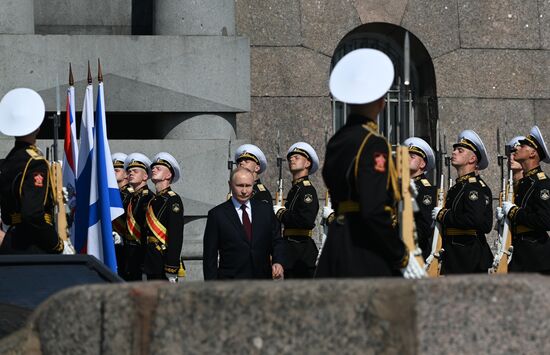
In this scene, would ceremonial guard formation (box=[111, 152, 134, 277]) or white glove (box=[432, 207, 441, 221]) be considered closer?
white glove (box=[432, 207, 441, 221])

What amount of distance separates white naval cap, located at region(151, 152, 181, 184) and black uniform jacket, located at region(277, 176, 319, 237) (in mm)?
1056

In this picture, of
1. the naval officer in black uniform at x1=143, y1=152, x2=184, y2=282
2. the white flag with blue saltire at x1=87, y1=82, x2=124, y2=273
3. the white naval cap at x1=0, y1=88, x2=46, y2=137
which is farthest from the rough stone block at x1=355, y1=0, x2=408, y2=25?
the white naval cap at x1=0, y1=88, x2=46, y2=137

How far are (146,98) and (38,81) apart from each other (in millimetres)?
1078

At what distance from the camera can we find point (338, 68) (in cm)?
639

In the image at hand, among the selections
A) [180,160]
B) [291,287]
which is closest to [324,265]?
[291,287]

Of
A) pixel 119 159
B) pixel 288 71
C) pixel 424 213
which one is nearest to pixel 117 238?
pixel 119 159

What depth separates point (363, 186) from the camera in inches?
239

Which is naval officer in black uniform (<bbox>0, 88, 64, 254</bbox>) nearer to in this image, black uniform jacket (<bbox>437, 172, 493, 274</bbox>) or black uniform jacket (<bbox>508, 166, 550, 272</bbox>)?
black uniform jacket (<bbox>437, 172, 493, 274</bbox>)

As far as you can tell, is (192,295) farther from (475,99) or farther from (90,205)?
(475,99)

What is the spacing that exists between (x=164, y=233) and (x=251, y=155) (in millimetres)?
1289

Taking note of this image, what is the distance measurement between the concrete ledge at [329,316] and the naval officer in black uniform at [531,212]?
685cm

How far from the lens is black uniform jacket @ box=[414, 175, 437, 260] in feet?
39.6

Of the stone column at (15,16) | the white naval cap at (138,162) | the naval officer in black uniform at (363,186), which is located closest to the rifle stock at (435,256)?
the white naval cap at (138,162)

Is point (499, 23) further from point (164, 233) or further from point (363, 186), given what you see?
point (363, 186)
